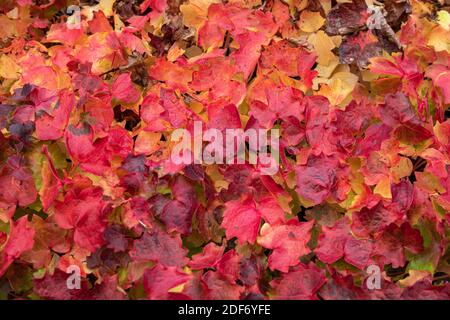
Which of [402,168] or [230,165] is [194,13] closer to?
[230,165]

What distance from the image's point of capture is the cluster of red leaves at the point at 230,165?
1.05m

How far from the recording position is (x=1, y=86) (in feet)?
4.70

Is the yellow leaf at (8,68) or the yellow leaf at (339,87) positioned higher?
the yellow leaf at (339,87)

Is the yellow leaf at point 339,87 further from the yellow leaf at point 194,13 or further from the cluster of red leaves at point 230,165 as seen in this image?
the yellow leaf at point 194,13

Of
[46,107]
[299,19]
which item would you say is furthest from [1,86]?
[299,19]

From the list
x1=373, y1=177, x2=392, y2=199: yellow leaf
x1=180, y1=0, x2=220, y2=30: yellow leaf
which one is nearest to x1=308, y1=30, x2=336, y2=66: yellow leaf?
x1=180, y1=0, x2=220, y2=30: yellow leaf

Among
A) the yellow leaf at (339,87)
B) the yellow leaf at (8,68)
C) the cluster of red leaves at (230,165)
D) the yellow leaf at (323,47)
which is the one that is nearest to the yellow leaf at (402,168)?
the cluster of red leaves at (230,165)

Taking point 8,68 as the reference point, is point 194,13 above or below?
above

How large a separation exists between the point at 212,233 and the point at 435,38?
724 mm

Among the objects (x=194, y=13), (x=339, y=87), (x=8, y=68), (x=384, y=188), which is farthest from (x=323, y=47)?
(x=8, y=68)

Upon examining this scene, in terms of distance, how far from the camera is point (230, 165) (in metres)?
1.15

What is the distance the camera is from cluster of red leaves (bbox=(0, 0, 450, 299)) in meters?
1.05

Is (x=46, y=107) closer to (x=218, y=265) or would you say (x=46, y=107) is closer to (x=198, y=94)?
(x=198, y=94)
